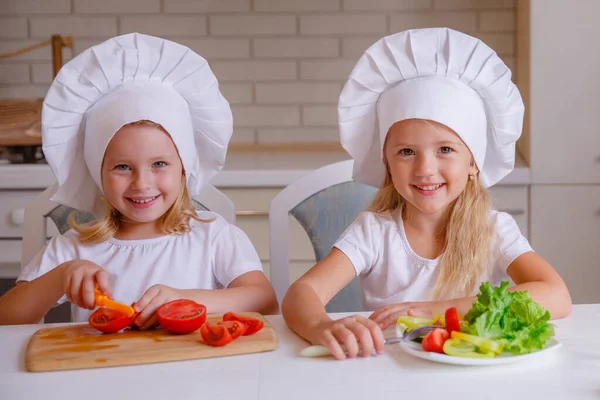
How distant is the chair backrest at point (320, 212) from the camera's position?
1.65 m

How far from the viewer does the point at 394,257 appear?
58.8 inches

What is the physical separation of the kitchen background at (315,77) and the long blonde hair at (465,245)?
2.84 feet

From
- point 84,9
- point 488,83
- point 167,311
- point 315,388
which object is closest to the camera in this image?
point 315,388

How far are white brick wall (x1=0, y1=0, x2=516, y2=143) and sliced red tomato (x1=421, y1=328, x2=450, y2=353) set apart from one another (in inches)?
71.8

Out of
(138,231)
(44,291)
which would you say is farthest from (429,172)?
(44,291)

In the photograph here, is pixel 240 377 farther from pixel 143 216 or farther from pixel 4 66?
pixel 4 66

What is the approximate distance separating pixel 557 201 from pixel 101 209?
1350 millimetres

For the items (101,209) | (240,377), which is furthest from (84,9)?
(240,377)

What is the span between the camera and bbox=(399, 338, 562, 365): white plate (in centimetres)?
95

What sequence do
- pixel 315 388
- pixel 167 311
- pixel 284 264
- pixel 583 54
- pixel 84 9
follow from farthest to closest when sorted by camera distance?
pixel 84 9 → pixel 583 54 → pixel 284 264 → pixel 167 311 → pixel 315 388

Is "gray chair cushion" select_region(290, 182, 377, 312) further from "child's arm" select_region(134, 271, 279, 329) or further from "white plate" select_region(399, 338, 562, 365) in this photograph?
"white plate" select_region(399, 338, 562, 365)

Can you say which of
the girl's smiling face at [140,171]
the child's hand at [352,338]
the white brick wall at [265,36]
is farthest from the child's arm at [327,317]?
the white brick wall at [265,36]

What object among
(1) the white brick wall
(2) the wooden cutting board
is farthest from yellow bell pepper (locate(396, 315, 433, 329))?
(1) the white brick wall

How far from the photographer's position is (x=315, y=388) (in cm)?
92
